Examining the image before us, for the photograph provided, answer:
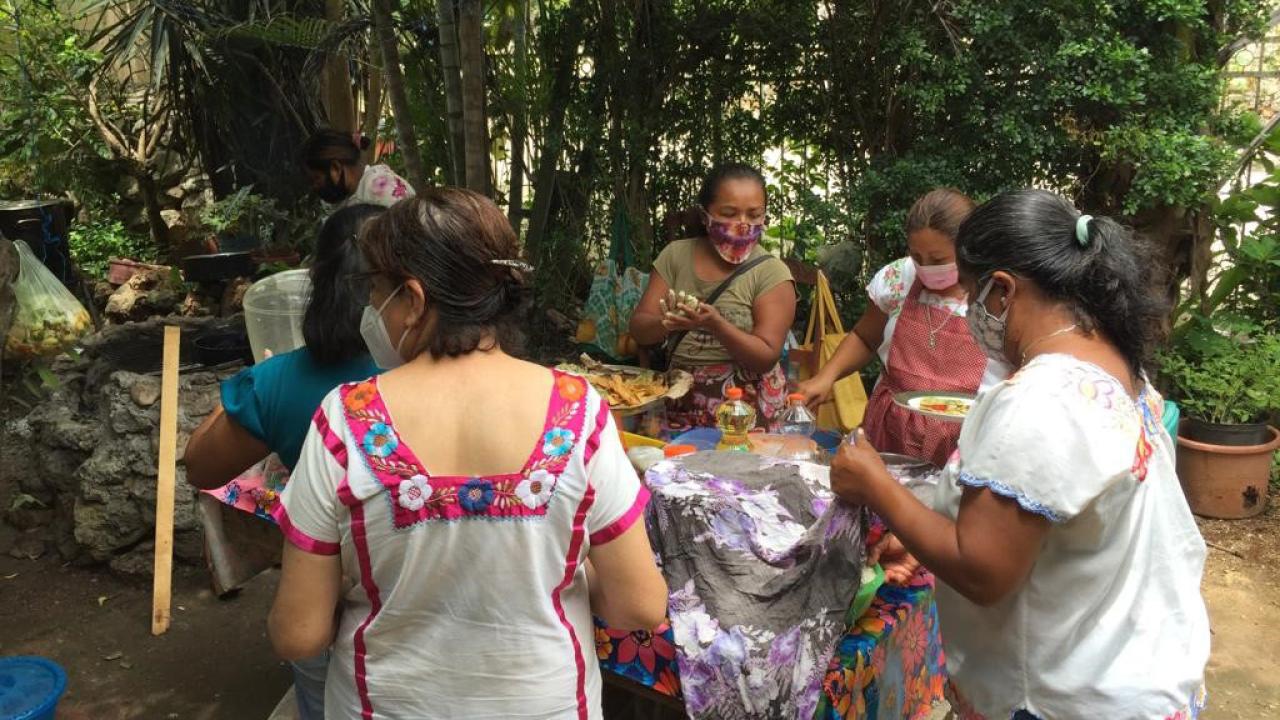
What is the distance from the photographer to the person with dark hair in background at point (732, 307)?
11.3 feet

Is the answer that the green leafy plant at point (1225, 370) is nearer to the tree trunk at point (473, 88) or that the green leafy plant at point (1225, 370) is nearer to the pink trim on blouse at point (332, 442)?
the tree trunk at point (473, 88)

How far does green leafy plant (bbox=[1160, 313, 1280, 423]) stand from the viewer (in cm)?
507

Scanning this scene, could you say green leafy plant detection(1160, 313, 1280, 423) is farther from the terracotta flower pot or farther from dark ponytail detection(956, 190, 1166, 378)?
dark ponytail detection(956, 190, 1166, 378)

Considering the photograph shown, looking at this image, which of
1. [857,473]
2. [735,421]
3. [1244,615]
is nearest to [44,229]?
[735,421]

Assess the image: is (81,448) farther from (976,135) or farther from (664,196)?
(976,135)

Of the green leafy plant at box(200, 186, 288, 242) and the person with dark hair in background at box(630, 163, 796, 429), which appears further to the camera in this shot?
the green leafy plant at box(200, 186, 288, 242)

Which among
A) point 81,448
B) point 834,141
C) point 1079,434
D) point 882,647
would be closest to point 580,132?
point 834,141

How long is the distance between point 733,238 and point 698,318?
38cm

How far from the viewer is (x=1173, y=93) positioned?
193 inches

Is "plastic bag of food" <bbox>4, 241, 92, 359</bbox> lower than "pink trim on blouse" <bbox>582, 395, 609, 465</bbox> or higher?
lower

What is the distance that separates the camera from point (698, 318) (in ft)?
10.8

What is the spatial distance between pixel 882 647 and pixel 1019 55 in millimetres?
3677

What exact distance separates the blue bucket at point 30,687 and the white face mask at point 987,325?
2.76 m

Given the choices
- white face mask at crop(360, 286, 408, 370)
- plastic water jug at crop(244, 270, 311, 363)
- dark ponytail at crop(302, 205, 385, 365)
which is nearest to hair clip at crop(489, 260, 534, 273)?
white face mask at crop(360, 286, 408, 370)
